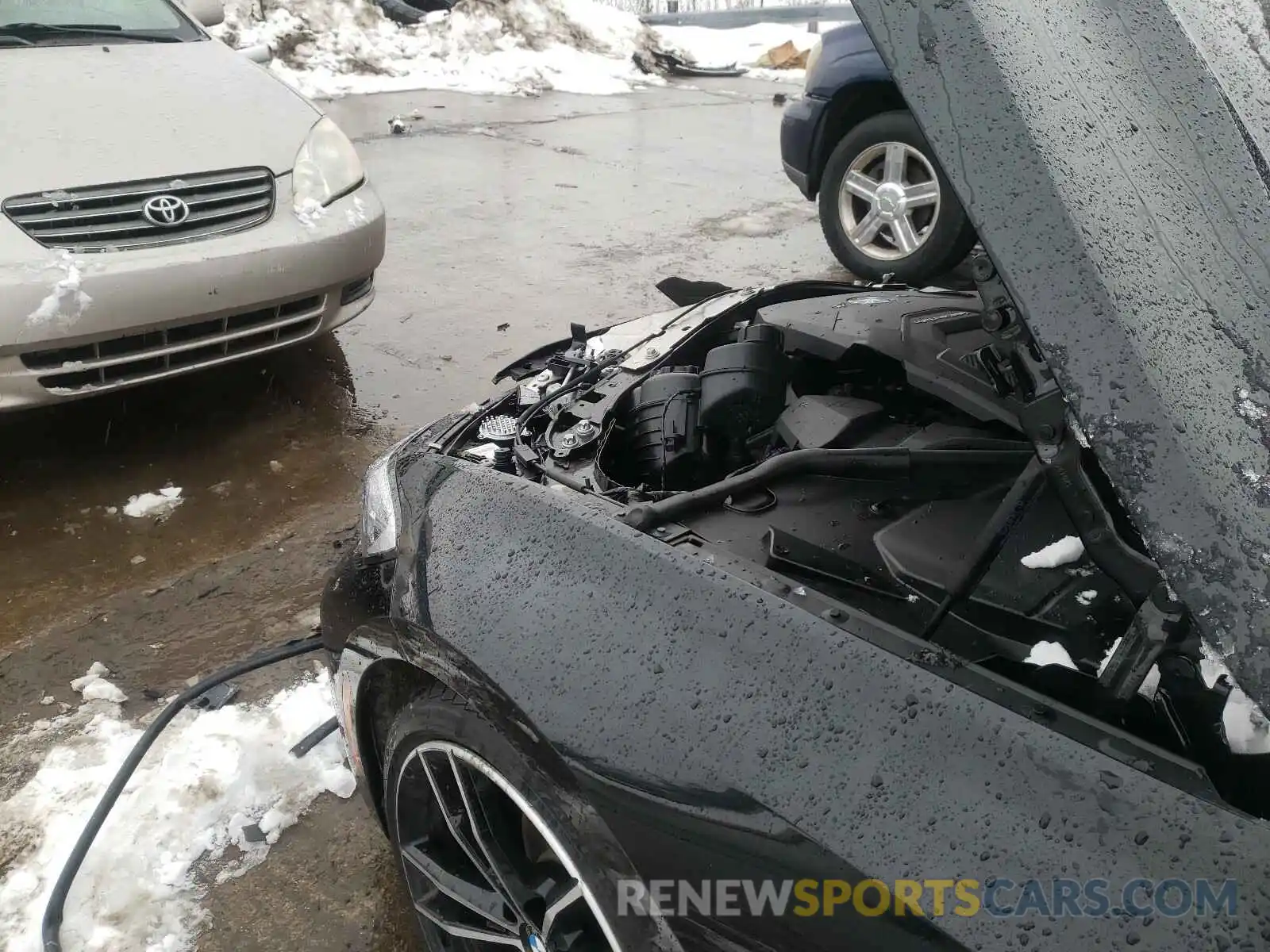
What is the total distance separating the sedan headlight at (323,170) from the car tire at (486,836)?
257 cm

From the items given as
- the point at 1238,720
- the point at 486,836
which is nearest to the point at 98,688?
the point at 486,836

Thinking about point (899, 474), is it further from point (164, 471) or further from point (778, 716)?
point (164, 471)

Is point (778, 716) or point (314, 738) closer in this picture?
→ point (778, 716)

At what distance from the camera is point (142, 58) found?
375 centimetres

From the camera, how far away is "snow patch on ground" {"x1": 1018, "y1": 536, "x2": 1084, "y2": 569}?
1.44 metres

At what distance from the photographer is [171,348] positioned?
3.15m

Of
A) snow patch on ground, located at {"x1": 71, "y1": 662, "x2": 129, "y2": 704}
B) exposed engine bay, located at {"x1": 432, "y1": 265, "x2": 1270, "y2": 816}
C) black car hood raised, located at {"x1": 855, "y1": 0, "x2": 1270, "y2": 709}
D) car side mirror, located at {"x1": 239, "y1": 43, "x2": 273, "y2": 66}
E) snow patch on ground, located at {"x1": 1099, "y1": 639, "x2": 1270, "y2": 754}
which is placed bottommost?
snow patch on ground, located at {"x1": 71, "y1": 662, "x2": 129, "y2": 704}

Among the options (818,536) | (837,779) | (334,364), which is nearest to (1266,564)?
(837,779)

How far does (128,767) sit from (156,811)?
0.12 m

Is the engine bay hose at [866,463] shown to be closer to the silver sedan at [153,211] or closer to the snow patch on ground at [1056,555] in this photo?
the snow patch on ground at [1056,555]

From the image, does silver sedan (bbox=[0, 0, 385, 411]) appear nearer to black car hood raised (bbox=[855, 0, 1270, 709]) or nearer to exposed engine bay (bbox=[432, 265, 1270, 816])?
exposed engine bay (bbox=[432, 265, 1270, 816])

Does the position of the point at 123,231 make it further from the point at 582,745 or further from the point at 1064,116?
the point at 1064,116

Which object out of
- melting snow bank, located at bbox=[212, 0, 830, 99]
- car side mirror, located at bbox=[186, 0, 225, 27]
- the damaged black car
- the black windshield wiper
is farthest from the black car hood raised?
melting snow bank, located at bbox=[212, 0, 830, 99]

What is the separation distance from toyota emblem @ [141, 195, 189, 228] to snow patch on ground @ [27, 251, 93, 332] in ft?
1.05
